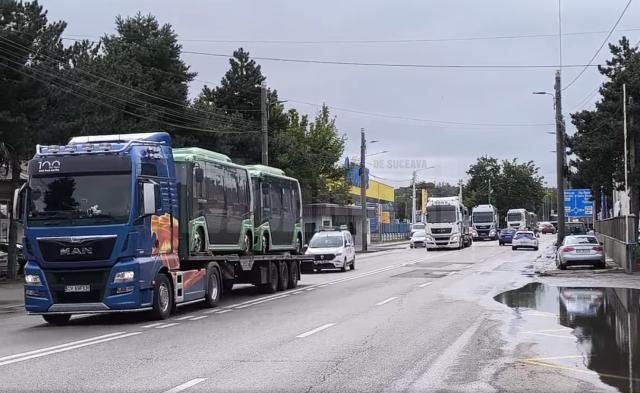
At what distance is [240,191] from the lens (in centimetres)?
2002

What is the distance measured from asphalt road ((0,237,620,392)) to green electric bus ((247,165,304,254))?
298cm

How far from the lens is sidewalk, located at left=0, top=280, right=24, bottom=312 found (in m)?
20.6

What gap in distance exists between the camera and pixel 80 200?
47.9 ft

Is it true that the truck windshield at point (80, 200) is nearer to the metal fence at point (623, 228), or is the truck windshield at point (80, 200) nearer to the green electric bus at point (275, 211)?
the green electric bus at point (275, 211)

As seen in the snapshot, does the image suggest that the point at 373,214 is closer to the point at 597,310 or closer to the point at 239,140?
the point at 239,140

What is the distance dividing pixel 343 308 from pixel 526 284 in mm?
9168

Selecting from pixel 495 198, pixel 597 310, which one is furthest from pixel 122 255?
pixel 495 198

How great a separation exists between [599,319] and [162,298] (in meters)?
8.96

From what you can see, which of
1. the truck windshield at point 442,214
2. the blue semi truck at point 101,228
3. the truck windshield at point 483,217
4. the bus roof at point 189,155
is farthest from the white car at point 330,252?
the truck windshield at point 483,217

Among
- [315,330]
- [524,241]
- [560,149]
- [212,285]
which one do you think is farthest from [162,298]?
[524,241]

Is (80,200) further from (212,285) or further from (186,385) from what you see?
(186,385)

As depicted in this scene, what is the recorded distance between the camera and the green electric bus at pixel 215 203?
55.0ft

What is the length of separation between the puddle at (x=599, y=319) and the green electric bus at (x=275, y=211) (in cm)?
707

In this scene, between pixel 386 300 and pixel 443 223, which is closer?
pixel 386 300
